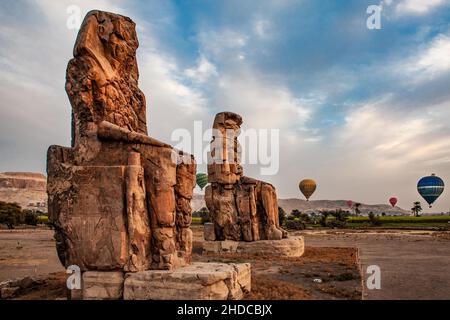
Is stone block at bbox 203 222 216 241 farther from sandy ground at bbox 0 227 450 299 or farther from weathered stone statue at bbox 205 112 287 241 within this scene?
sandy ground at bbox 0 227 450 299

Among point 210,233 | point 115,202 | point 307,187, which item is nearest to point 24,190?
point 307,187

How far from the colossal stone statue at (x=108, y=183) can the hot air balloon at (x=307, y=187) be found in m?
58.8

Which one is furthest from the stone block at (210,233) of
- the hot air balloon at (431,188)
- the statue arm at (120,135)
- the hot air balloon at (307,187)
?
the hot air balloon at (431,188)

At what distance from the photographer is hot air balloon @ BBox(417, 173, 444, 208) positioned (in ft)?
185

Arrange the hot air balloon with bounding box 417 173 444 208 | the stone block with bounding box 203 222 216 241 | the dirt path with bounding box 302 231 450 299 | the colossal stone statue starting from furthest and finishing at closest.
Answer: the hot air balloon with bounding box 417 173 444 208
the stone block with bounding box 203 222 216 241
the dirt path with bounding box 302 231 450 299
the colossal stone statue

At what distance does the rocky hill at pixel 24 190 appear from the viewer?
128000mm

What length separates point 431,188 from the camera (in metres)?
56.9

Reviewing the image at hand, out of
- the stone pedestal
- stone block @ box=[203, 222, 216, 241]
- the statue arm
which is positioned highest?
the statue arm

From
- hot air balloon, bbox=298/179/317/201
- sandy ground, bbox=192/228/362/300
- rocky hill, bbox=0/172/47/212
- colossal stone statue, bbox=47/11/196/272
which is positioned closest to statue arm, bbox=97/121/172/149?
colossal stone statue, bbox=47/11/196/272

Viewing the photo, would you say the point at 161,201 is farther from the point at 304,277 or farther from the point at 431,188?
the point at 431,188

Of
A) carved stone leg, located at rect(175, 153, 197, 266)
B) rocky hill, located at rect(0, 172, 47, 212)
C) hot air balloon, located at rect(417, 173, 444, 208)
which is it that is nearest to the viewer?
carved stone leg, located at rect(175, 153, 197, 266)

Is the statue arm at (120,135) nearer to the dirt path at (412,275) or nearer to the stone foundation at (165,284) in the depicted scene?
the stone foundation at (165,284)

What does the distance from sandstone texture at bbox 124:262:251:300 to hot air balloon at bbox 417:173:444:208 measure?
193ft
